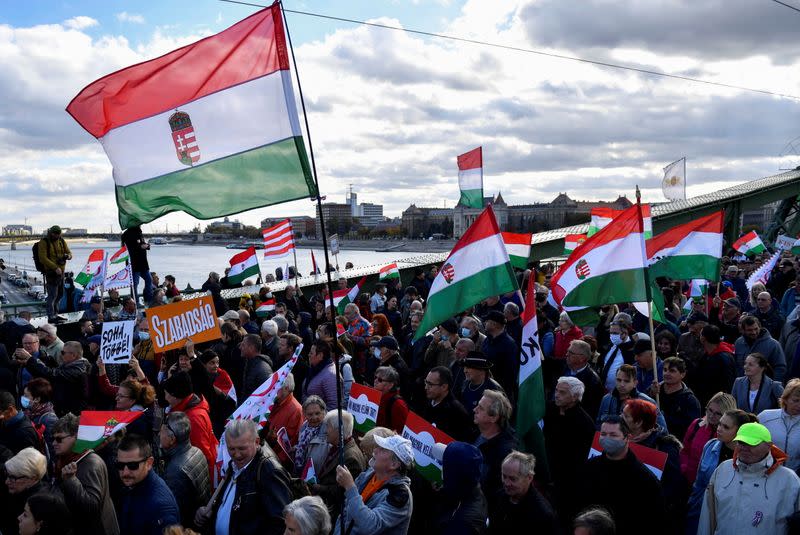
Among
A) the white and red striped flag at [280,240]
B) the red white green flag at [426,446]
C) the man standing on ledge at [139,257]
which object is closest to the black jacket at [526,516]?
the red white green flag at [426,446]

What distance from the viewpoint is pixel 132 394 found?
5.88 metres

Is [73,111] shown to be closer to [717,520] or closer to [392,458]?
[392,458]

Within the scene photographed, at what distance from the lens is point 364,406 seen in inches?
233

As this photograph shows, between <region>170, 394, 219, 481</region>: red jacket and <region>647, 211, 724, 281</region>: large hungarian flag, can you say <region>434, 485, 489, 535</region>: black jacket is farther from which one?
<region>647, 211, 724, 281</region>: large hungarian flag

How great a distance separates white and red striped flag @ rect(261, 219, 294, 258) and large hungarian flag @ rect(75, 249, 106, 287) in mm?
3667

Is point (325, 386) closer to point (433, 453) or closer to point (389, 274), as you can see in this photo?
point (433, 453)

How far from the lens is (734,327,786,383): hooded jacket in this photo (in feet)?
24.6

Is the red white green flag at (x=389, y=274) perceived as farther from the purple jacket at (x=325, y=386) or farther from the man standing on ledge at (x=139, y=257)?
the purple jacket at (x=325, y=386)

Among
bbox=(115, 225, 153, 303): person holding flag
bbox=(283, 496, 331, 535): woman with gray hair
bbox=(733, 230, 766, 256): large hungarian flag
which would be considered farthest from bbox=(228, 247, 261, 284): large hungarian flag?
bbox=(733, 230, 766, 256): large hungarian flag

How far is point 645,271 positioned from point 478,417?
106 inches

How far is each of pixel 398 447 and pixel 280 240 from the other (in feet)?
41.0

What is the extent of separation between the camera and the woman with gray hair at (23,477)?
4336 millimetres

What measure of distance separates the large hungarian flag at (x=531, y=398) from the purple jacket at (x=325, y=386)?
2071mm

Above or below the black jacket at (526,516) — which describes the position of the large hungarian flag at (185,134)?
above
